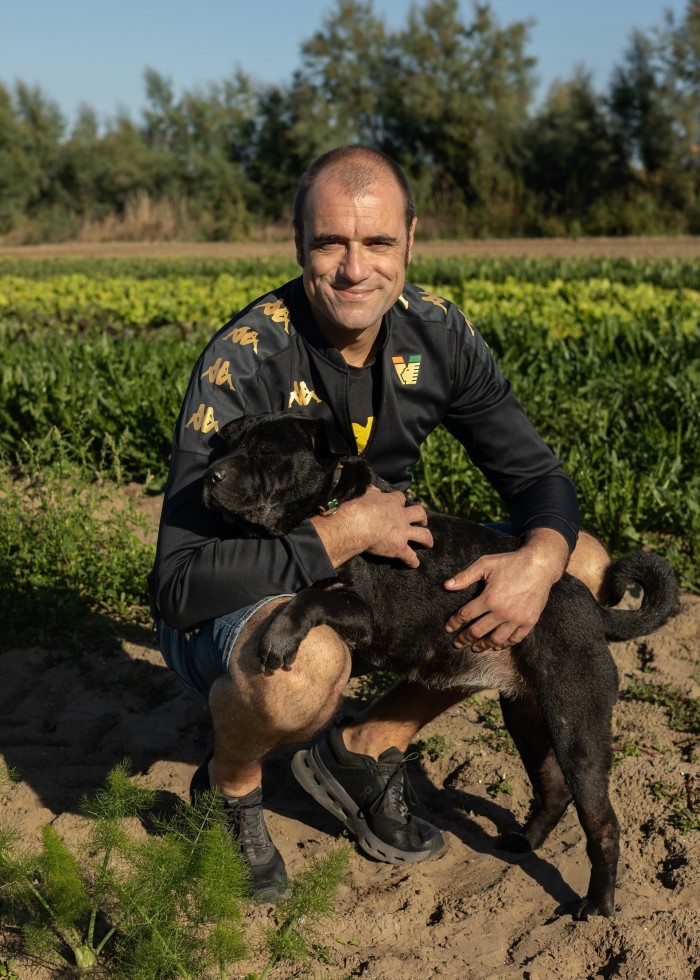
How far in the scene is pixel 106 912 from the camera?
2973 mm

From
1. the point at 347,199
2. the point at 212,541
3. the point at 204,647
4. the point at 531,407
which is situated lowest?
the point at 531,407

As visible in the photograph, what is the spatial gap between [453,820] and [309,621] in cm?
130

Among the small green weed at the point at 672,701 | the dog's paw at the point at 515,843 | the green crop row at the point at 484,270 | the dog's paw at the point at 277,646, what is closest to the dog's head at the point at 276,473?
the dog's paw at the point at 277,646

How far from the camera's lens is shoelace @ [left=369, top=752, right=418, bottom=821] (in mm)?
3545

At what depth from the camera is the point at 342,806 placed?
3605 millimetres

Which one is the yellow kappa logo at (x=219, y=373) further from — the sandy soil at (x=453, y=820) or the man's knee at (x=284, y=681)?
the sandy soil at (x=453, y=820)

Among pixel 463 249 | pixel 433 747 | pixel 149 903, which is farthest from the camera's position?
pixel 463 249

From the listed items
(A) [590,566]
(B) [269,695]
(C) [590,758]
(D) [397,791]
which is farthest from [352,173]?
(D) [397,791]

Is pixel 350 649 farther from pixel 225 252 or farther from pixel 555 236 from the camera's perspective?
pixel 555 236

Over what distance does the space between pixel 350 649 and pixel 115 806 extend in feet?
2.83

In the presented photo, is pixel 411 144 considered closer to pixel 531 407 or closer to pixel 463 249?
pixel 463 249

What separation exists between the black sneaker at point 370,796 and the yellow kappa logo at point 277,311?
1.50 meters

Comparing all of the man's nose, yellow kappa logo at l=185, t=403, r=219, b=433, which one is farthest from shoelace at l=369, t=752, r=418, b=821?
the man's nose

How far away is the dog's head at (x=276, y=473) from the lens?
2.97 m
